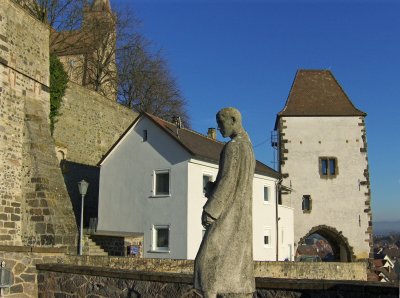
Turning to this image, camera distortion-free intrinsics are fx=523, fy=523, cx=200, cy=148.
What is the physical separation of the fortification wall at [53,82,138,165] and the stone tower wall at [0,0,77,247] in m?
10.3

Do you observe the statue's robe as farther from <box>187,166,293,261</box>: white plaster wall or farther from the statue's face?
<box>187,166,293,261</box>: white plaster wall

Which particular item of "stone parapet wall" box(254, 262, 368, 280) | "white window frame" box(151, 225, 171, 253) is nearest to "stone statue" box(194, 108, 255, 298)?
"stone parapet wall" box(254, 262, 368, 280)

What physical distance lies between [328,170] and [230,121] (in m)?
30.7

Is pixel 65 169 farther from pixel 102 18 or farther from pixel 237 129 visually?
pixel 237 129

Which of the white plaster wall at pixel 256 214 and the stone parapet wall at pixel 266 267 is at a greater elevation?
the white plaster wall at pixel 256 214

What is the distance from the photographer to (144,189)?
23375 millimetres

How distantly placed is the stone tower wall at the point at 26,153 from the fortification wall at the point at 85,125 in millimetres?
10272

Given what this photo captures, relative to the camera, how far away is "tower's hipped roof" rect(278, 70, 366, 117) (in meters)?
35.5

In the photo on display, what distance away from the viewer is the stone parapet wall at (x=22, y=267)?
9883mm

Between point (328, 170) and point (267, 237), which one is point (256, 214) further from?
point (328, 170)

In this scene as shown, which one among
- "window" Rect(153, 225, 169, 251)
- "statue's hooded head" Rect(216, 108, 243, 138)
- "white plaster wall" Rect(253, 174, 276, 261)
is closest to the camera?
"statue's hooded head" Rect(216, 108, 243, 138)

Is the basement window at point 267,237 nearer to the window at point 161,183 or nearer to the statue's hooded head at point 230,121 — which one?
the window at point 161,183

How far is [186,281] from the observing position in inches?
312

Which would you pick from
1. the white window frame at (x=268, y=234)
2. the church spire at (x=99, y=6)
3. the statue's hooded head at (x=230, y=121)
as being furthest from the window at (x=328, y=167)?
the statue's hooded head at (x=230, y=121)
